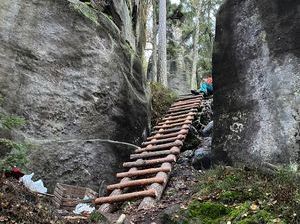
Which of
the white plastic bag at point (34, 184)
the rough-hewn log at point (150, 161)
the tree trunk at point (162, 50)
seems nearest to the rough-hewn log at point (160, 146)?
the rough-hewn log at point (150, 161)

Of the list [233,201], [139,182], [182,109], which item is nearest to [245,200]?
[233,201]

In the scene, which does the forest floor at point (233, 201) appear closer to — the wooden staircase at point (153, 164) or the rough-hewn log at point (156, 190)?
the rough-hewn log at point (156, 190)

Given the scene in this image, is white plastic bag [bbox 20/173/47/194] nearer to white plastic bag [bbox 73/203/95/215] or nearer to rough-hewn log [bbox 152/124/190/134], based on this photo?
white plastic bag [bbox 73/203/95/215]

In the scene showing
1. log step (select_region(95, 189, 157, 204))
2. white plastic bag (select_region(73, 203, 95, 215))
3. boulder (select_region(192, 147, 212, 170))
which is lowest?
white plastic bag (select_region(73, 203, 95, 215))

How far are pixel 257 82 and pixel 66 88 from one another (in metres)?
3.50

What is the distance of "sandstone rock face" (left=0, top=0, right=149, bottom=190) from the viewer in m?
7.03

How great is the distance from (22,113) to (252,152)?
3.90 meters

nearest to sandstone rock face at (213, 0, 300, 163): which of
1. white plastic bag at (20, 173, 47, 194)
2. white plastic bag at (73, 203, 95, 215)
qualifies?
white plastic bag at (73, 203, 95, 215)

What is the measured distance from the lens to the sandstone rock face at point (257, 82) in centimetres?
625

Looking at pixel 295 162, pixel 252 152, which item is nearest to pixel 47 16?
pixel 252 152

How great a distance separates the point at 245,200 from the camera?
484cm

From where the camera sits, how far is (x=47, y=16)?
7.95 meters

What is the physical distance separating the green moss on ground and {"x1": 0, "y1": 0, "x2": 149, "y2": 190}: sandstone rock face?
256cm

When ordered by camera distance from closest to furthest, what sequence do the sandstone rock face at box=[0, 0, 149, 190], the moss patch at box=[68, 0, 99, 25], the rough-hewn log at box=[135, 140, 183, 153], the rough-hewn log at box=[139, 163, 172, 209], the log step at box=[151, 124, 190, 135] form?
the rough-hewn log at box=[139, 163, 172, 209]
the sandstone rock face at box=[0, 0, 149, 190]
the rough-hewn log at box=[135, 140, 183, 153]
the moss patch at box=[68, 0, 99, 25]
the log step at box=[151, 124, 190, 135]
